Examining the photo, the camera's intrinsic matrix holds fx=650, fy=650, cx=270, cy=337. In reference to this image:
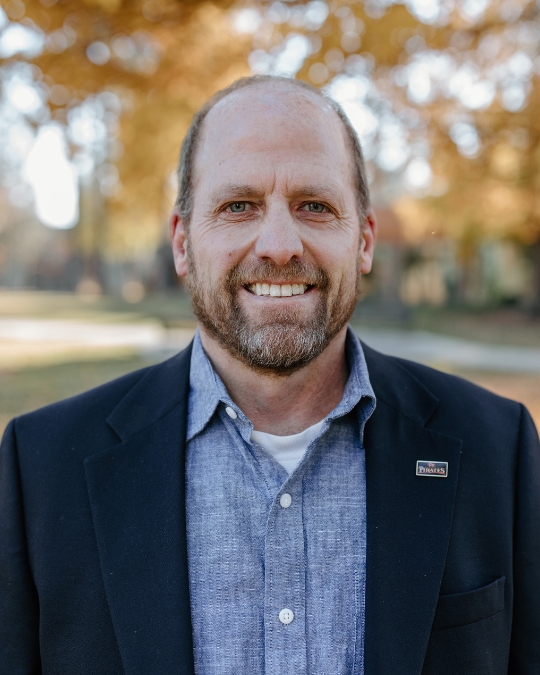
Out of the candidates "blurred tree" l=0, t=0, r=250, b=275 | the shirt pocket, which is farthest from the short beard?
"blurred tree" l=0, t=0, r=250, b=275

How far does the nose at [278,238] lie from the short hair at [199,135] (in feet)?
1.08

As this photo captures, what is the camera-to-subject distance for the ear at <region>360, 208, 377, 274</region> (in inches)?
88.0

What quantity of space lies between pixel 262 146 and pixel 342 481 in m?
1.04

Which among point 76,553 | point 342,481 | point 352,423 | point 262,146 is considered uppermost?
point 262,146

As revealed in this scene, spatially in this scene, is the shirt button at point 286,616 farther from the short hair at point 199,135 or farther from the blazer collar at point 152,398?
the short hair at point 199,135

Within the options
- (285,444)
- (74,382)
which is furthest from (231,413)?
(74,382)

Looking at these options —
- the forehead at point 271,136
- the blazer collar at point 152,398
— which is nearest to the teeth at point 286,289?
the forehead at point 271,136

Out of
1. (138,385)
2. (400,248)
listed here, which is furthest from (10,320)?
→ (138,385)

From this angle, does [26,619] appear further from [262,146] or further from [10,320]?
[10,320]

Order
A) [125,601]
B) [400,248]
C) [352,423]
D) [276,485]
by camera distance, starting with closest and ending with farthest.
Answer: [125,601]
[276,485]
[352,423]
[400,248]

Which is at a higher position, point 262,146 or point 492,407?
point 262,146

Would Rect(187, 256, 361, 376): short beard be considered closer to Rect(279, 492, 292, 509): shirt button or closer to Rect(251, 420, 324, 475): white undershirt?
Rect(251, 420, 324, 475): white undershirt

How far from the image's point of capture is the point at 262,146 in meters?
1.98

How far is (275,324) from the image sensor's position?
1917 millimetres
